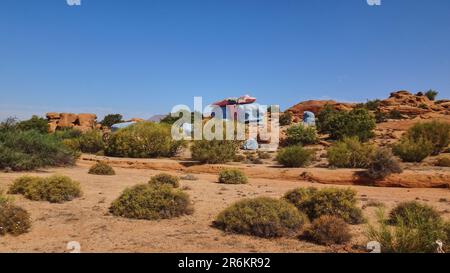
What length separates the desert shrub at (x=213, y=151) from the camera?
22.4 metres

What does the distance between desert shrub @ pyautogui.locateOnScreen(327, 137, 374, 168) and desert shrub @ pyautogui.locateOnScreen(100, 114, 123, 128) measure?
51.9 m

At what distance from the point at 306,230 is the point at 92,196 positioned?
661cm

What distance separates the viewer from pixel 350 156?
20.0 m

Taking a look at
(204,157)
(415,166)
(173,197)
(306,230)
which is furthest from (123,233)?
(415,166)

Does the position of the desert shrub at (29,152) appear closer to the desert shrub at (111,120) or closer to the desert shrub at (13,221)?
the desert shrub at (13,221)

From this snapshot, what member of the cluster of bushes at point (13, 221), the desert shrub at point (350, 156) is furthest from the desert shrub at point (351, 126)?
the cluster of bushes at point (13, 221)

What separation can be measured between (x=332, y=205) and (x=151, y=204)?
424cm

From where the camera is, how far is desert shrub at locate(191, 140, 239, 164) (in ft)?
73.6

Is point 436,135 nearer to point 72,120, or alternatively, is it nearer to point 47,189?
point 47,189

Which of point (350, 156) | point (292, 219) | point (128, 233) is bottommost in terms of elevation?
point (128, 233)

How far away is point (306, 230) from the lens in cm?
778

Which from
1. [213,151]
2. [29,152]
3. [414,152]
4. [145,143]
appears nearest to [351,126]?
[414,152]
